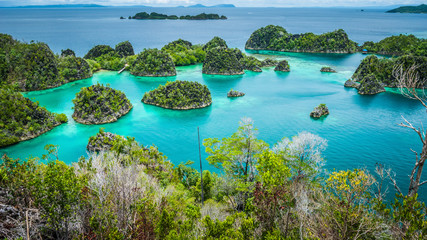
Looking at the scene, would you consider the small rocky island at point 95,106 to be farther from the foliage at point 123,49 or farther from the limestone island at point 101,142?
the foliage at point 123,49

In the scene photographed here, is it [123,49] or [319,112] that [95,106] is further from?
[123,49]

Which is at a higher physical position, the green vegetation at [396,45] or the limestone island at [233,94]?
the green vegetation at [396,45]

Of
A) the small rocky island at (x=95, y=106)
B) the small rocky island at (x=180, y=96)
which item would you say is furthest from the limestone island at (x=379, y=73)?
the small rocky island at (x=95, y=106)

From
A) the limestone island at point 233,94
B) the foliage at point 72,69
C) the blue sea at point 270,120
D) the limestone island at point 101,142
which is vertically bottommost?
the blue sea at point 270,120

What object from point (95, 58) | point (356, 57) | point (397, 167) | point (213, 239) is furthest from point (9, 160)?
point (356, 57)

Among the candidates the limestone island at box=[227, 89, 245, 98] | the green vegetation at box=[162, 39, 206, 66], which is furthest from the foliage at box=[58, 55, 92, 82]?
the limestone island at box=[227, 89, 245, 98]

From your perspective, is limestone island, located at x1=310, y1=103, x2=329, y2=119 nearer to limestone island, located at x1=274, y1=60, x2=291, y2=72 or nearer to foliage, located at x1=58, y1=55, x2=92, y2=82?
limestone island, located at x1=274, y1=60, x2=291, y2=72
